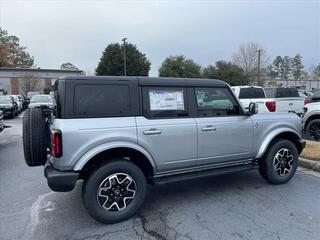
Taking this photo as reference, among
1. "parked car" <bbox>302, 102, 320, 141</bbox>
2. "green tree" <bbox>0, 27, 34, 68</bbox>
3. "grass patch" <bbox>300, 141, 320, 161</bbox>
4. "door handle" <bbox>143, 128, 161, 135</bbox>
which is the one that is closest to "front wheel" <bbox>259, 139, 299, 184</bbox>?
"grass patch" <bbox>300, 141, 320, 161</bbox>

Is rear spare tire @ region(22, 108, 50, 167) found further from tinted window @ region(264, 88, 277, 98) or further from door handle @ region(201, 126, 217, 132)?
tinted window @ region(264, 88, 277, 98)

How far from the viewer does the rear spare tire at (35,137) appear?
412cm

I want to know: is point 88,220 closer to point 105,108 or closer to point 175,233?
point 175,233

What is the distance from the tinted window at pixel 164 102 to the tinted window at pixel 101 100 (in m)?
0.30

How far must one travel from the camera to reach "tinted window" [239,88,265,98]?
44.8ft

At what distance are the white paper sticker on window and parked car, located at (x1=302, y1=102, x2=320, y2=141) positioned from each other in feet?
20.6

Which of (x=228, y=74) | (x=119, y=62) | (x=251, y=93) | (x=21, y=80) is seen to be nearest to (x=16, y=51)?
(x=21, y=80)

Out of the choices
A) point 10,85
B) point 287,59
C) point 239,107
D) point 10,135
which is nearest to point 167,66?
point 10,85

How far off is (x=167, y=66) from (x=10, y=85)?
30168mm

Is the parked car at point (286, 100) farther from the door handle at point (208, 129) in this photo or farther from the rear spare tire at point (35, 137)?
the rear spare tire at point (35, 137)

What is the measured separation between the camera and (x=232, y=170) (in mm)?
4891

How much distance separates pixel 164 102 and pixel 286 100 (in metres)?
9.95

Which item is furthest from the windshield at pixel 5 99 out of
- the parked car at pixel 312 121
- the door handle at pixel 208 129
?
the door handle at pixel 208 129

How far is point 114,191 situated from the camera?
4.00 m
